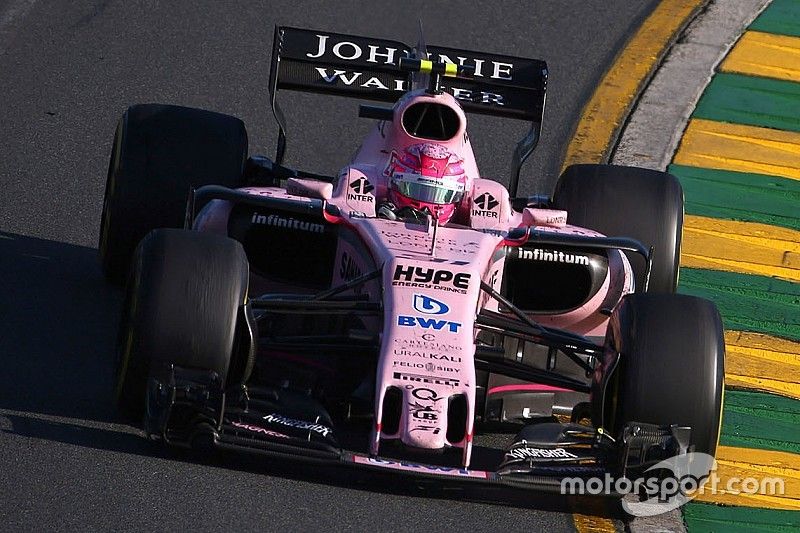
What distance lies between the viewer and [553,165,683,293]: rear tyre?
9.37 m

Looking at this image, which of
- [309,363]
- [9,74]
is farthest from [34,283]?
[9,74]

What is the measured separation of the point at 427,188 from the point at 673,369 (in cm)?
185

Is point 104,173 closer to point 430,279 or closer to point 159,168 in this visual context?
point 159,168

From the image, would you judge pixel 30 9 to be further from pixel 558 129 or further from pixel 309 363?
pixel 309 363

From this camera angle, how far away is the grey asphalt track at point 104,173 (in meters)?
7.13

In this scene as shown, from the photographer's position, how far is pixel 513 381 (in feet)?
27.1

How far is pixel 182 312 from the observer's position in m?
7.36

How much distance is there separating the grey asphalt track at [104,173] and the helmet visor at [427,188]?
5.37 feet

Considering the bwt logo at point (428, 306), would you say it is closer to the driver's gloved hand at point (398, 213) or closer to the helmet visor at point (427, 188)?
the driver's gloved hand at point (398, 213)

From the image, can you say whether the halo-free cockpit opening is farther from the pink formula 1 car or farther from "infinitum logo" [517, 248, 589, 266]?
"infinitum logo" [517, 248, 589, 266]

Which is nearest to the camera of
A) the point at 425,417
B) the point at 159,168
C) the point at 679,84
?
the point at 425,417

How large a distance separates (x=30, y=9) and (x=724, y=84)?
531cm
